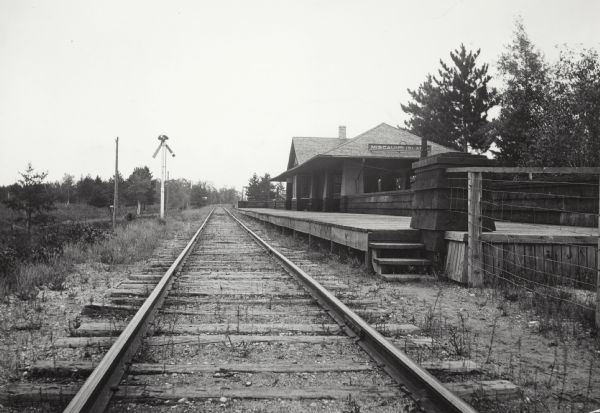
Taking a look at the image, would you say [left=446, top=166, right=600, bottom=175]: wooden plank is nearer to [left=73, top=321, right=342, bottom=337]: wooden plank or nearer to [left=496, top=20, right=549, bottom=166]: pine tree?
[left=73, top=321, right=342, bottom=337]: wooden plank

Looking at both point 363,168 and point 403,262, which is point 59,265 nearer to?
point 403,262

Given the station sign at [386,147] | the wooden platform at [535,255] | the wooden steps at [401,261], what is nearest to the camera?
the wooden platform at [535,255]

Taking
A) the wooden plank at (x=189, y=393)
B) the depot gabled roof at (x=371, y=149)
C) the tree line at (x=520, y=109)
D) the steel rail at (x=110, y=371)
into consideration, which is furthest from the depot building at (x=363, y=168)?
the wooden plank at (x=189, y=393)

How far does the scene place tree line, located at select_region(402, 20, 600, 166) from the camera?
21172 mm

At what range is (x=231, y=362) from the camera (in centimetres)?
292

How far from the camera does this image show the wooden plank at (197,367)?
2.64 m

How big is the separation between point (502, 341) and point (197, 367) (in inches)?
98.5

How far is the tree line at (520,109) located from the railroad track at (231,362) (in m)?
Result: 21.3

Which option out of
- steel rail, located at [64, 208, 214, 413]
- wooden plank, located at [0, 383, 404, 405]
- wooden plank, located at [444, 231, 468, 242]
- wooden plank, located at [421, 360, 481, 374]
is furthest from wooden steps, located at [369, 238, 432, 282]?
wooden plank, located at [0, 383, 404, 405]

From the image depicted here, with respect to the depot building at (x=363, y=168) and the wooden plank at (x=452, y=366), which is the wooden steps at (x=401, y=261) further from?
the depot building at (x=363, y=168)

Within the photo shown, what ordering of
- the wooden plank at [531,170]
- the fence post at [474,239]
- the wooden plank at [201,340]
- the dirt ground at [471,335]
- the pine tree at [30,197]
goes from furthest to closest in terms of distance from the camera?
the pine tree at [30,197] → the fence post at [474,239] → the wooden plank at [531,170] → the wooden plank at [201,340] → the dirt ground at [471,335]

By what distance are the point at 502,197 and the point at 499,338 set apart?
24.8 ft

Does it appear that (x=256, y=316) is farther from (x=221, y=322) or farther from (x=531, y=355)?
(x=531, y=355)

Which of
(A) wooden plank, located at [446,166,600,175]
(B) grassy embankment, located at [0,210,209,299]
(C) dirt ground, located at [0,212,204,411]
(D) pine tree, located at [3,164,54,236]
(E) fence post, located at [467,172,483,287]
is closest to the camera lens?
(C) dirt ground, located at [0,212,204,411]
